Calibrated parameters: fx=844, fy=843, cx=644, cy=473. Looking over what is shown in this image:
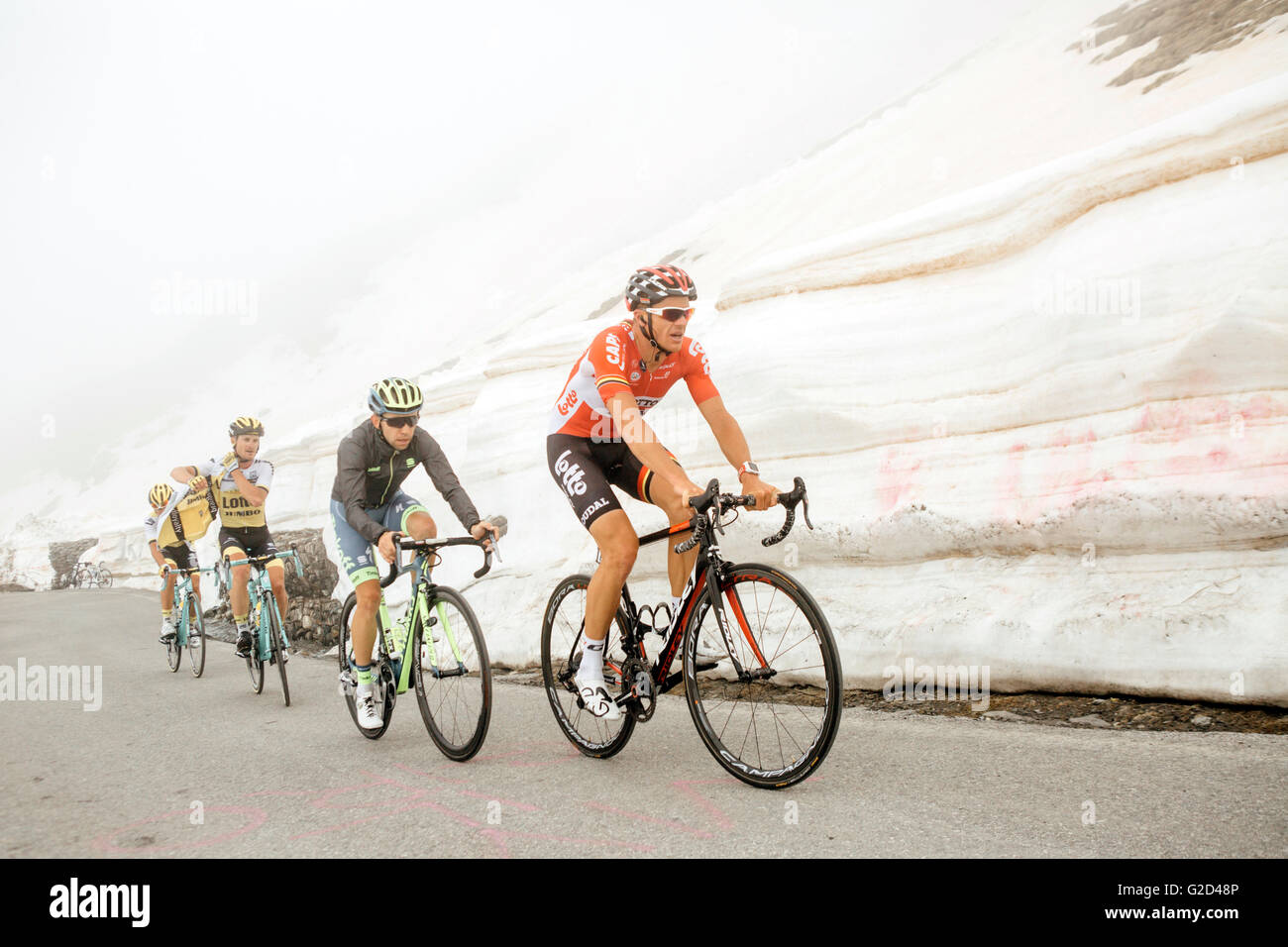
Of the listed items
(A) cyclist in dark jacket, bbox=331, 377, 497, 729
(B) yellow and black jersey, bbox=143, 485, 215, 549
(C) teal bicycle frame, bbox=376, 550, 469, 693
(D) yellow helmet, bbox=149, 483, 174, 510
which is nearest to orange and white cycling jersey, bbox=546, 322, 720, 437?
(A) cyclist in dark jacket, bbox=331, 377, 497, 729

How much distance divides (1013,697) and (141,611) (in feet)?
60.4

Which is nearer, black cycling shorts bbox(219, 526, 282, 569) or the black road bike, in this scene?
the black road bike

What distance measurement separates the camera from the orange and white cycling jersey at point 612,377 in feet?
14.1

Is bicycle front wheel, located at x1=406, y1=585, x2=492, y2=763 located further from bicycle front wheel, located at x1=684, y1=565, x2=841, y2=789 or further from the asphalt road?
bicycle front wheel, located at x1=684, y1=565, x2=841, y2=789

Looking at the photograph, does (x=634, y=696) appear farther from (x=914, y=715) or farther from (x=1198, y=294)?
(x=1198, y=294)

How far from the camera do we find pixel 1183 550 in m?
5.11

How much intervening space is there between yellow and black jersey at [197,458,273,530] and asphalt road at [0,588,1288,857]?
315 cm

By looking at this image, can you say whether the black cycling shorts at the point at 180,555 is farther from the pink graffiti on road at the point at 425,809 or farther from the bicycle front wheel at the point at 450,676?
the pink graffiti on road at the point at 425,809

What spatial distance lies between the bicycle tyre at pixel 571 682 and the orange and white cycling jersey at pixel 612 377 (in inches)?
34.4

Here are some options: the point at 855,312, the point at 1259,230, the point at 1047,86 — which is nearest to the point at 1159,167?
the point at 1259,230

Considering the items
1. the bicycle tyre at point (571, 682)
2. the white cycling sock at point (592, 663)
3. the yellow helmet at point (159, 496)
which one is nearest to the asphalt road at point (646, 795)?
the bicycle tyre at point (571, 682)

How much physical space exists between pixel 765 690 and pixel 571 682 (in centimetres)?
188

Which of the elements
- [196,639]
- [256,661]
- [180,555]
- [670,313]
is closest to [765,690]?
[670,313]

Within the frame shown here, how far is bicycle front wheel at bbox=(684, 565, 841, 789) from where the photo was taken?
11.6ft
